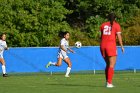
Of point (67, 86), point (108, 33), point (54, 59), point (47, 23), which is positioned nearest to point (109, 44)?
point (108, 33)

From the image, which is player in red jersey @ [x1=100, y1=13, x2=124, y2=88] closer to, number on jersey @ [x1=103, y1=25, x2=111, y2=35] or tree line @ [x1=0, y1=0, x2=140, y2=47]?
number on jersey @ [x1=103, y1=25, x2=111, y2=35]

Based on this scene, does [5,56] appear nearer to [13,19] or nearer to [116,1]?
[13,19]

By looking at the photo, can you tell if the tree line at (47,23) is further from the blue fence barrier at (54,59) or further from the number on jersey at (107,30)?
A: the number on jersey at (107,30)

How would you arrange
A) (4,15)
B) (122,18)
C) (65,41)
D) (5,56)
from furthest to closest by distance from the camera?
1. (122,18)
2. (4,15)
3. (5,56)
4. (65,41)

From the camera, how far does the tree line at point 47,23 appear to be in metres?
38.2

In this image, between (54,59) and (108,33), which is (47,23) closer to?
(54,59)

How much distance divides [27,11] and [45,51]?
10139mm

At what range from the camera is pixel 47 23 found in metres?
39.5

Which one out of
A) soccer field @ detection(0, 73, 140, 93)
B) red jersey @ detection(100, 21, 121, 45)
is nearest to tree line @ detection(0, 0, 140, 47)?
soccer field @ detection(0, 73, 140, 93)

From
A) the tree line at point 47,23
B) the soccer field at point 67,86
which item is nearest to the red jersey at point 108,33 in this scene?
the soccer field at point 67,86

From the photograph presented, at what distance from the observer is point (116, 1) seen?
150ft

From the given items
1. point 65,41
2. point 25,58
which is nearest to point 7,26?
point 25,58

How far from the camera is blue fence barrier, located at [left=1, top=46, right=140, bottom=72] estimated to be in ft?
94.6

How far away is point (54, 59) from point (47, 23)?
10.4 metres
